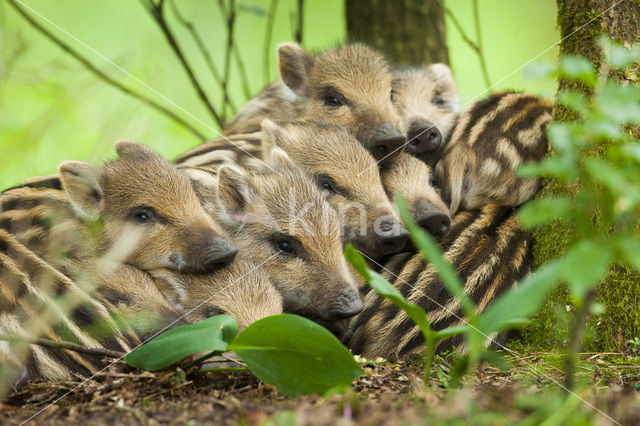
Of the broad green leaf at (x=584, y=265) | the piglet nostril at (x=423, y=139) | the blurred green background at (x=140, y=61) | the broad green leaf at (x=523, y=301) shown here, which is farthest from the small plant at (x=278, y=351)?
the piglet nostril at (x=423, y=139)

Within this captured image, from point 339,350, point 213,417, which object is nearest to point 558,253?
point 339,350

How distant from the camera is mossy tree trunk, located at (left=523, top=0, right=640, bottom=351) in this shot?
258cm

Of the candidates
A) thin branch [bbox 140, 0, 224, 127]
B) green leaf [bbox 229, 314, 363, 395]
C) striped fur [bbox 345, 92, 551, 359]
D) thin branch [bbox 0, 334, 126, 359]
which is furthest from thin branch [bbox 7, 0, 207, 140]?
green leaf [bbox 229, 314, 363, 395]

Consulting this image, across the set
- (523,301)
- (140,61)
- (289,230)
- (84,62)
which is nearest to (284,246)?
(289,230)

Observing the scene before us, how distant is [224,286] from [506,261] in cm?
120

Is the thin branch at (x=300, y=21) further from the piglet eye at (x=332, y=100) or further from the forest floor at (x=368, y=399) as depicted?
the forest floor at (x=368, y=399)

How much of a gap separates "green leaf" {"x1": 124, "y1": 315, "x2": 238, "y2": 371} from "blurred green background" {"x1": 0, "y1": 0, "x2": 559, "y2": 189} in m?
0.60

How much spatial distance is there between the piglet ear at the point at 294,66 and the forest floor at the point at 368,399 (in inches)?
84.8

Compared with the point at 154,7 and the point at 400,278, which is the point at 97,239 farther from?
the point at 154,7

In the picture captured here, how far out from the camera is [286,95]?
4.07 meters

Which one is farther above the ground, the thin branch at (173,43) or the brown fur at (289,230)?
the thin branch at (173,43)

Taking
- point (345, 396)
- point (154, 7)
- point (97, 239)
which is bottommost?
point (345, 396)

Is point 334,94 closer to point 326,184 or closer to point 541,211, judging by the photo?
point 326,184

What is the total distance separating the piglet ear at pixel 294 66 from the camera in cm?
403
